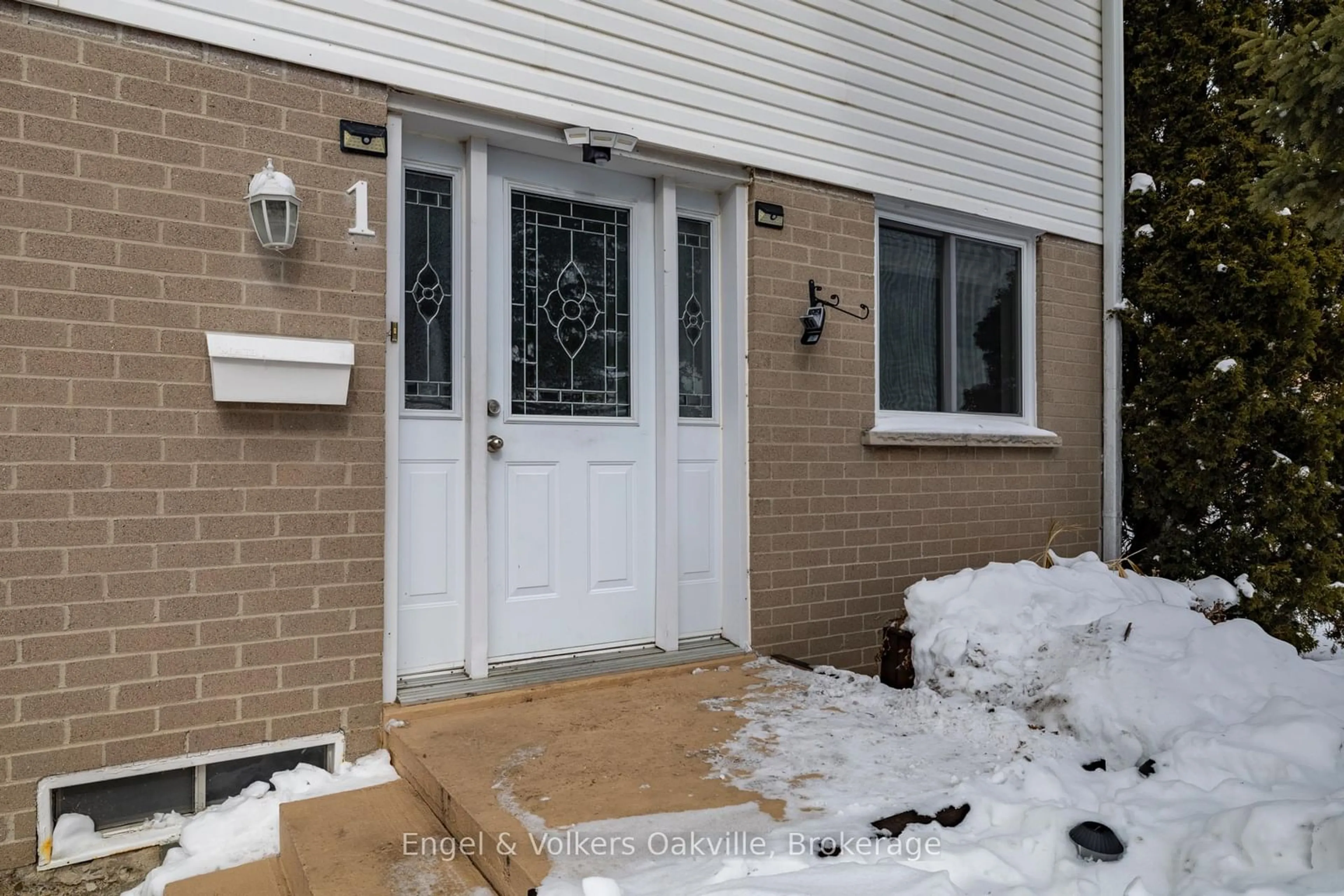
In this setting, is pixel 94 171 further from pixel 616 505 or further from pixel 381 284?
pixel 616 505

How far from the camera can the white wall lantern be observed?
2.65 m

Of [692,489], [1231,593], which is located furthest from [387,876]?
[1231,593]

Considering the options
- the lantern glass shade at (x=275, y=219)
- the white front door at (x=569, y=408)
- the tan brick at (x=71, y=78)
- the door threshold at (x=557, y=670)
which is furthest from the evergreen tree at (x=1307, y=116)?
the tan brick at (x=71, y=78)

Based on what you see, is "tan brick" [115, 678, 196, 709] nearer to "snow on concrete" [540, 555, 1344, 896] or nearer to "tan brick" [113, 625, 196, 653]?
"tan brick" [113, 625, 196, 653]

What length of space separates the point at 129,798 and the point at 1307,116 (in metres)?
4.14

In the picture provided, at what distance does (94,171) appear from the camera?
8.29 ft

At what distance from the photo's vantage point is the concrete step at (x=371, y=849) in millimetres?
2072

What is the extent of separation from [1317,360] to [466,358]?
504 cm

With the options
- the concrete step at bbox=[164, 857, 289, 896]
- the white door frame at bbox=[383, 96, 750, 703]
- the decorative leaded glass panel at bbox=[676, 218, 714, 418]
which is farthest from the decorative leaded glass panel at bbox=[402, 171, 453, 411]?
the concrete step at bbox=[164, 857, 289, 896]

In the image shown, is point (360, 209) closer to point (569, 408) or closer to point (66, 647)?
point (569, 408)

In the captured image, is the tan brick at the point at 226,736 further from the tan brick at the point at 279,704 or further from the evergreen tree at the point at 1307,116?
the evergreen tree at the point at 1307,116

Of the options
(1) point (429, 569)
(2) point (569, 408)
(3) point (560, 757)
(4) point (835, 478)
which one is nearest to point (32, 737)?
(1) point (429, 569)

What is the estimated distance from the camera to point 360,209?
9.52 feet

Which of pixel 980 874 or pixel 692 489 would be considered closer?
pixel 980 874
